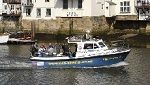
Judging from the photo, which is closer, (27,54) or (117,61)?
(117,61)

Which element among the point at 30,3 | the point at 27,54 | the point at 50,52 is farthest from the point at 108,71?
the point at 30,3

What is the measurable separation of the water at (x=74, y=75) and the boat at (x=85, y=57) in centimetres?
55

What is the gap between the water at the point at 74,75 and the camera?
4653cm

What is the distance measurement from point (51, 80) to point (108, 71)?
758cm

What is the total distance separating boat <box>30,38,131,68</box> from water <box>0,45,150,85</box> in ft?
Result: 1.82

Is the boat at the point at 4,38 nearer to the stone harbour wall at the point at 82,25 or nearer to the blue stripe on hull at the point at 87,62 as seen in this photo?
the stone harbour wall at the point at 82,25

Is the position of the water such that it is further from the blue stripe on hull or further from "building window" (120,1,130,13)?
"building window" (120,1,130,13)

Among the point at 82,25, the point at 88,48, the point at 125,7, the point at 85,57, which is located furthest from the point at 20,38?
the point at 85,57

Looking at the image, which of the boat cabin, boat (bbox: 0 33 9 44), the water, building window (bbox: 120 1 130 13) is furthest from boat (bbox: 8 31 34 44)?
the boat cabin

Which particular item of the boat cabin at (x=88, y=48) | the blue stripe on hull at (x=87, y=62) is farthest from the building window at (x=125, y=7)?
the boat cabin at (x=88, y=48)

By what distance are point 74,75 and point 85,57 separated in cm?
303

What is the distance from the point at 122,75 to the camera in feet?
165

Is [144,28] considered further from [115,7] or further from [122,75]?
[122,75]

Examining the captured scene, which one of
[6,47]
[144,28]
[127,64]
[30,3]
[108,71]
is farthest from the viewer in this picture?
[30,3]
